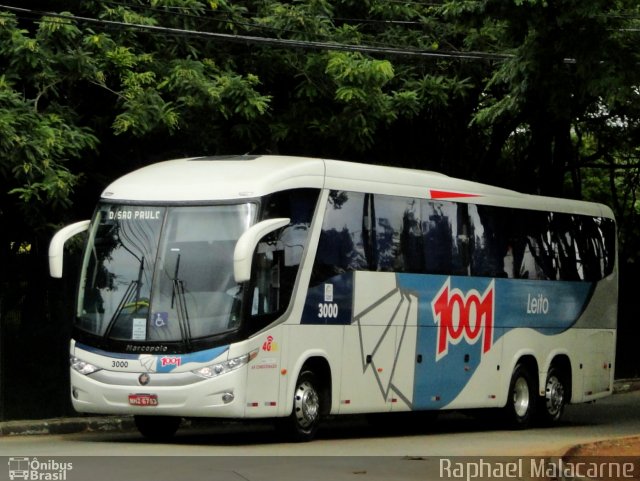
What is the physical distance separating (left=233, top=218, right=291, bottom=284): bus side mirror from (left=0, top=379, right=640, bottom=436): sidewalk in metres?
4.61

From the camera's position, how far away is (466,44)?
23250mm

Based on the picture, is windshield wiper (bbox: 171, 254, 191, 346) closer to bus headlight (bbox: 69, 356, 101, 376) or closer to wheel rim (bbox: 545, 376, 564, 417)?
bus headlight (bbox: 69, 356, 101, 376)

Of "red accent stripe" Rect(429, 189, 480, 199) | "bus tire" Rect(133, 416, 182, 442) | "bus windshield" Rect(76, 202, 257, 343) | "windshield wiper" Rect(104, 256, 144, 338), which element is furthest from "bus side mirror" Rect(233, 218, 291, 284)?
→ "red accent stripe" Rect(429, 189, 480, 199)

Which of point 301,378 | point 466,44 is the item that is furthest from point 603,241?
point 301,378

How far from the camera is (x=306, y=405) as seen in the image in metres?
17.0

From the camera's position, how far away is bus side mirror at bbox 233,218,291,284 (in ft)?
50.3

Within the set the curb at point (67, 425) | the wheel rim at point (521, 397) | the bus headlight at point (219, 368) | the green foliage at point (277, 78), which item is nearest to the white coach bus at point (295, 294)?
the bus headlight at point (219, 368)

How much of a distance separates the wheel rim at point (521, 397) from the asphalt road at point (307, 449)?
0.51 metres

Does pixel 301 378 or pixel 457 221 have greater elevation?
pixel 457 221

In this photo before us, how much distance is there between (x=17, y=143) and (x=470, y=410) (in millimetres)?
8171

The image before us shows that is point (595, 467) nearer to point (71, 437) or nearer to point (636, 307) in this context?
point (71, 437)

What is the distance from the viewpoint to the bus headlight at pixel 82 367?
16250mm

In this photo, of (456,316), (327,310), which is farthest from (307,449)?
(456,316)

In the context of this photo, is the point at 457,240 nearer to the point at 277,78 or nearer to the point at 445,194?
the point at 445,194
